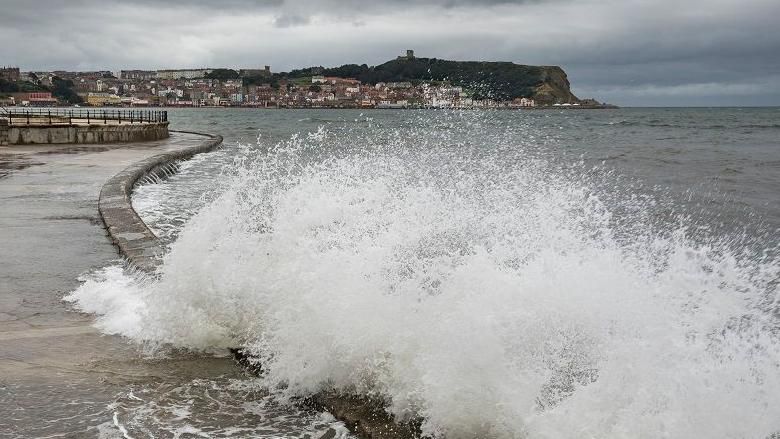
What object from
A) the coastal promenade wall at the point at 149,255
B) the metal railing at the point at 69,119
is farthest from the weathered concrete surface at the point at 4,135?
the coastal promenade wall at the point at 149,255

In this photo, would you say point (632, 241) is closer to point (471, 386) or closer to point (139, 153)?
point (471, 386)

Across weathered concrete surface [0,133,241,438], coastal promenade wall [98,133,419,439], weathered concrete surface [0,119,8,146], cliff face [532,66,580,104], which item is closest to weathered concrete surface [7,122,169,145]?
weathered concrete surface [0,119,8,146]

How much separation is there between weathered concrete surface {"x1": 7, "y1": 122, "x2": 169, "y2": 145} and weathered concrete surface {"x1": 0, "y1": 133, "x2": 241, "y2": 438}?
16.8 m

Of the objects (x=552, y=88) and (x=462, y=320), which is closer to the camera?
(x=462, y=320)

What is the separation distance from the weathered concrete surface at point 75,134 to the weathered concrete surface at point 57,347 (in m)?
16.8

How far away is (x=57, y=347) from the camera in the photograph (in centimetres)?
484

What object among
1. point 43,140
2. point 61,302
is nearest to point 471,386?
point 61,302

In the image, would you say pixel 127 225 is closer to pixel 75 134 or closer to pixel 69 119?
pixel 75 134

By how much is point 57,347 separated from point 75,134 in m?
24.4

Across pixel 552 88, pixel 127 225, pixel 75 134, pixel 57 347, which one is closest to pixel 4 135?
pixel 75 134

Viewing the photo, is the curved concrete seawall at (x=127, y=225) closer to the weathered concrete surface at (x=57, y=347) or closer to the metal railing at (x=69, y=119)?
the weathered concrete surface at (x=57, y=347)

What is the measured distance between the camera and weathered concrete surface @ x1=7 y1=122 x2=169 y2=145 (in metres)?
25.3

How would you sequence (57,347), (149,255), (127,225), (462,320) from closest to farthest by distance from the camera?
(462,320), (57,347), (149,255), (127,225)

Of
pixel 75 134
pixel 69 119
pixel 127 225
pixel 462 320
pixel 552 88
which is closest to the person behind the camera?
pixel 462 320
